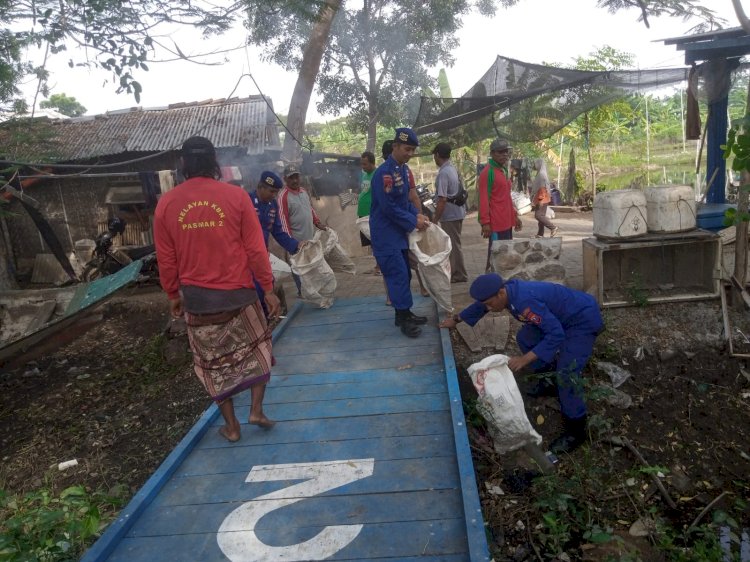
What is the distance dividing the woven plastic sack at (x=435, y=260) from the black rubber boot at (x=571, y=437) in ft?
4.70

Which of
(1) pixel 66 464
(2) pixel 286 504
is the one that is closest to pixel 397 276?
(2) pixel 286 504

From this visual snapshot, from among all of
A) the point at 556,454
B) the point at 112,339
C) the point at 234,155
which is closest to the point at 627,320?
the point at 556,454

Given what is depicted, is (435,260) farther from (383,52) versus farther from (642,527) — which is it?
(383,52)

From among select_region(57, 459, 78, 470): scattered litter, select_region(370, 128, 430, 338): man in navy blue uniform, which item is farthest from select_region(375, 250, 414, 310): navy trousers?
select_region(57, 459, 78, 470): scattered litter

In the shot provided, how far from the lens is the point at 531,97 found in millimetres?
6824

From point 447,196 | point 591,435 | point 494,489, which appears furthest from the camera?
point 447,196

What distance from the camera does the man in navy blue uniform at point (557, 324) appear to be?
11.6 feet

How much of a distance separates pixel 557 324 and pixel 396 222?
64.9 inches

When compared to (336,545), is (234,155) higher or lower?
higher

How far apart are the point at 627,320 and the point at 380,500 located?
12.1 ft

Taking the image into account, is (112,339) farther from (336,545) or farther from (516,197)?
(516,197)

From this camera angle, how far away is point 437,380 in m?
3.93

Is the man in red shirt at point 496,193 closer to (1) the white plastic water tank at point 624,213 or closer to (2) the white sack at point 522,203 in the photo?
(1) the white plastic water tank at point 624,213

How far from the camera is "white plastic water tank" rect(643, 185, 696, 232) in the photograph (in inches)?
204
